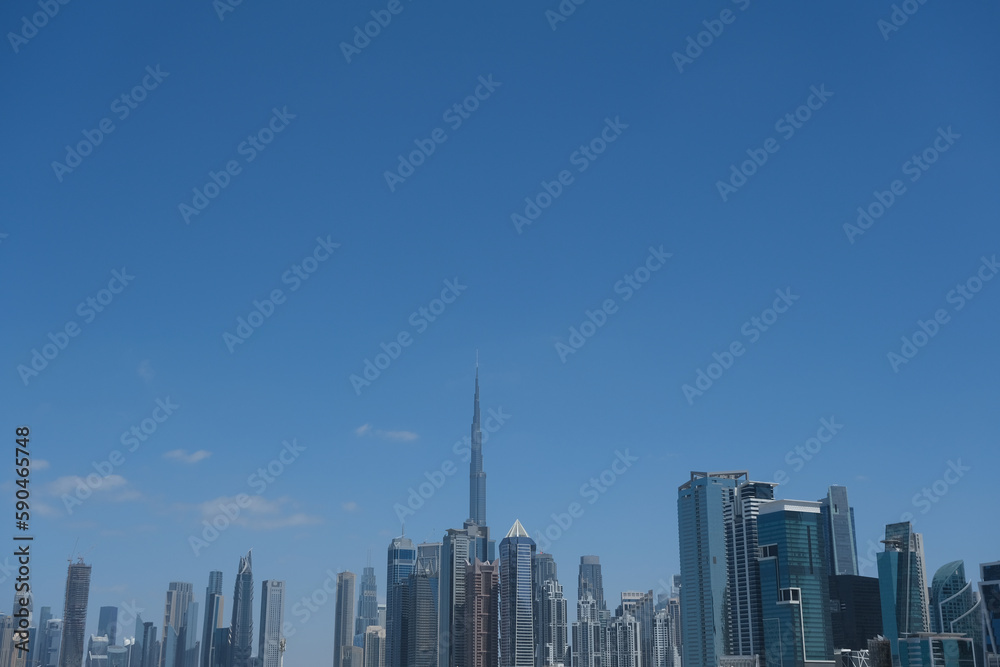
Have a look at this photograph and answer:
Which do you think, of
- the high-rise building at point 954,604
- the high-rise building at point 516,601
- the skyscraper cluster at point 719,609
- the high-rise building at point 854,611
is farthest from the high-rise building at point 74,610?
the high-rise building at point 954,604

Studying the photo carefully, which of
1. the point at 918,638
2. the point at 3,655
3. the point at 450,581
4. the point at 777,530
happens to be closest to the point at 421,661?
the point at 450,581

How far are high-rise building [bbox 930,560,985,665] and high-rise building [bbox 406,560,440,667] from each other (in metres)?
90.1

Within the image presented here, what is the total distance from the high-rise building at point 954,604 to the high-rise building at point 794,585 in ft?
39.8

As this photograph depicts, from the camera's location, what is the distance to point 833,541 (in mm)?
137625

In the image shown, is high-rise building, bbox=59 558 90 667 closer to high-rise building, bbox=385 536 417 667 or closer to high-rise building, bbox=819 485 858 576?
high-rise building, bbox=385 536 417 667

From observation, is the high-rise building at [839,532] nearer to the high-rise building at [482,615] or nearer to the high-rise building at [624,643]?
the high-rise building at [624,643]

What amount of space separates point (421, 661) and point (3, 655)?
6851cm

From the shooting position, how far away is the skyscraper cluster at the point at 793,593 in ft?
345

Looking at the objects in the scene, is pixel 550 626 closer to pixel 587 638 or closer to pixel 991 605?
pixel 587 638

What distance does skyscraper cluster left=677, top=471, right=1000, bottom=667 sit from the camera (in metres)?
105

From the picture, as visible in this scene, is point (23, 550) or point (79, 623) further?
point (79, 623)

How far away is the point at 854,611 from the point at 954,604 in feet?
49.9

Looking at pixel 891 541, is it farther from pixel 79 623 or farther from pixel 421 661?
pixel 79 623

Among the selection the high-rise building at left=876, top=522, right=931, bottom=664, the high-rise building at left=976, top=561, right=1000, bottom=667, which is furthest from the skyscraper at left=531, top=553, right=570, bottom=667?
the high-rise building at left=976, top=561, right=1000, bottom=667
